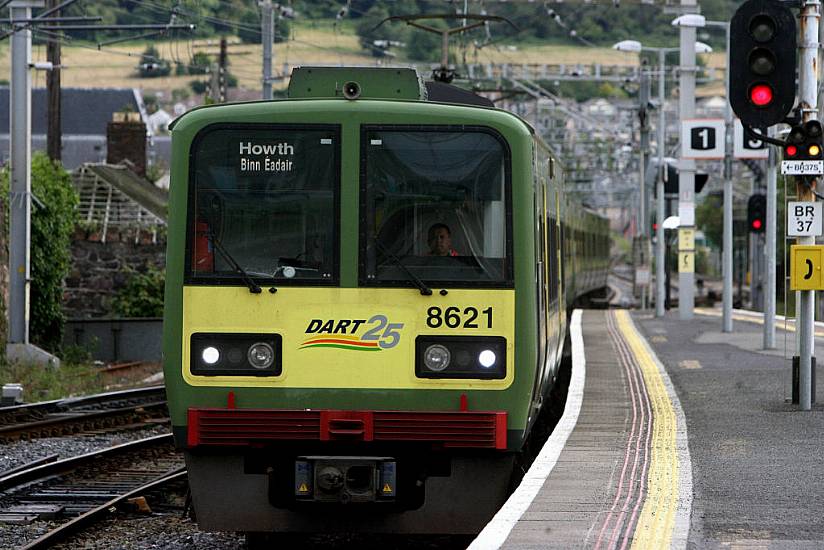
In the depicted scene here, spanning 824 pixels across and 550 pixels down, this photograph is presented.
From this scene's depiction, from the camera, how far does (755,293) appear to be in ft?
157

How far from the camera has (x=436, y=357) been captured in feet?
29.6

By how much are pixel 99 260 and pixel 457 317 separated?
2797 cm

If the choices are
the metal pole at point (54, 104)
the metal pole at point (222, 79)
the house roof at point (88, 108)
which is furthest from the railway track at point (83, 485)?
the house roof at point (88, 108)

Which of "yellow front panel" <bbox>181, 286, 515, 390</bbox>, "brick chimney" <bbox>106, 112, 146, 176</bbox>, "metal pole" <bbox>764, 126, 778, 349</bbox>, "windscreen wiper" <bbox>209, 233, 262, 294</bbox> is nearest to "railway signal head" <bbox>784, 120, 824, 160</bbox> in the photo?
"yellow front panel" <bbox>181, 286, 515, 390</bbox>

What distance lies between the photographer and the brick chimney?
44594 millimetres

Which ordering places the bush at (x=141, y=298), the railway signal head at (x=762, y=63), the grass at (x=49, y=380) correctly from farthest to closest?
the bush at (x=141, y=298) < the grass at (x=49, y=380) < the railway signal head at (x=762, y=63)

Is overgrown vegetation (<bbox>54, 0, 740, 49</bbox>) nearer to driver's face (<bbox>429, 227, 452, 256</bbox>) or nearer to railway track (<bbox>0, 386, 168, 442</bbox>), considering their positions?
railway track (<bbox>0, 386, 168, 442</bbox>)

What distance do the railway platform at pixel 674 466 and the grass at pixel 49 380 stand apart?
720cm

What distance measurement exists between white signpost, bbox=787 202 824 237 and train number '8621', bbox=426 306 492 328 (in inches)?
203

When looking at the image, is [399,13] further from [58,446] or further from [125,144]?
[58,446]

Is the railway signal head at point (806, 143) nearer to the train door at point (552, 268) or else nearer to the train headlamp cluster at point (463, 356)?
the train door at point (552, 268)

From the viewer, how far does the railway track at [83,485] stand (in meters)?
11.4

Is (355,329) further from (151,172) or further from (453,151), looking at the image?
(151,172)

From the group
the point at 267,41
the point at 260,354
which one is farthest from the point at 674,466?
the point at 267,41
